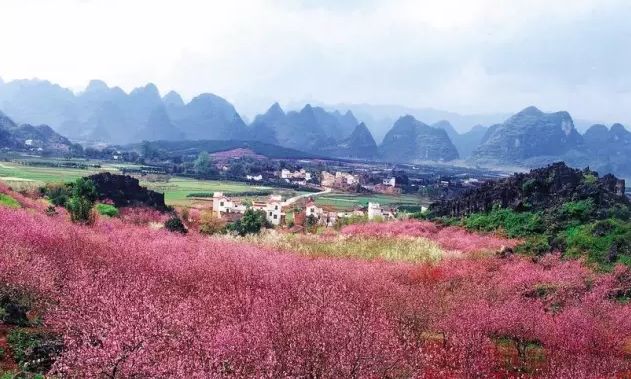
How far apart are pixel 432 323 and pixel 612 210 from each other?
18000mm

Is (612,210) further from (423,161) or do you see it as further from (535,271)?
(423,161)

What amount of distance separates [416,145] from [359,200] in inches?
5118

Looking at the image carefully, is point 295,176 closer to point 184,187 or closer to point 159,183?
point 184,187

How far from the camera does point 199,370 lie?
701cm

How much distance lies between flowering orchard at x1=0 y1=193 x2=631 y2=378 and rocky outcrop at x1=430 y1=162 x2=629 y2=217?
1145 centimetres

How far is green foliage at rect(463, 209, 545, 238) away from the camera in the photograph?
90.1 ft

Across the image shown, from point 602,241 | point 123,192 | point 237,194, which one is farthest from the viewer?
point 237,194

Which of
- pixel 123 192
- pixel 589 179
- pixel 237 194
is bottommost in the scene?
pixel 237 194

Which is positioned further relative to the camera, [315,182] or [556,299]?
[315,182]

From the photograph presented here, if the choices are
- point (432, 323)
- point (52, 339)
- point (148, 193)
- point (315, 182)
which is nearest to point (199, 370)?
point (52, 339)

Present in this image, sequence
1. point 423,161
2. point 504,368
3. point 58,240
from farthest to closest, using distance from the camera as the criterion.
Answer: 1. point 423,161
2. point 58,240
3. point 504,368

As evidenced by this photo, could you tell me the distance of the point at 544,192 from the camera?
32.2 meters

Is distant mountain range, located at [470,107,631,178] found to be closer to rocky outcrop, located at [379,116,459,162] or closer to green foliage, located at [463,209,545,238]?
rocky outcrop, located at [379,116,459,162]

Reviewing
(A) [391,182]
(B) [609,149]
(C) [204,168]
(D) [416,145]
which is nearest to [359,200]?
(A) [391,182]
